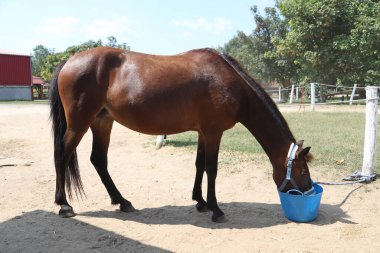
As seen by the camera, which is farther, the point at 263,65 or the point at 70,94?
the point at 263,65

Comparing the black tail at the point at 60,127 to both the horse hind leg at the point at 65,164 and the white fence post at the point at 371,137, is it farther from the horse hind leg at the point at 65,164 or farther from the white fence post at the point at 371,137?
the white fence post at the point at 371,137

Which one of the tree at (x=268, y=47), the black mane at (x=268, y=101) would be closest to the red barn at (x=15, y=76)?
the tree at (x=268, y=47)

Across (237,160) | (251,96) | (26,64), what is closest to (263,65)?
(26,64)

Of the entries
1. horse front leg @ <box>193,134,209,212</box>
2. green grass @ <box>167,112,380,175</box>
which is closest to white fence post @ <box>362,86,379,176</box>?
green grass @ <box>167,112,380,175</box>

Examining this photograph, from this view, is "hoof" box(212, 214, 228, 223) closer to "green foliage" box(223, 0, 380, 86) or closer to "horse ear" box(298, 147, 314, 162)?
"horse ear" box(298, 147, 314, 162)

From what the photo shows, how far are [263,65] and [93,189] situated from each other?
2881 centimetres

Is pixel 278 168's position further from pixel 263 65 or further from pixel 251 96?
pixel 263 65

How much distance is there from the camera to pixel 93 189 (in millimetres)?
5012

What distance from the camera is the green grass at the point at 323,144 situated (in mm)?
5793

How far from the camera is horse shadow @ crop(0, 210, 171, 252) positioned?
3150mm

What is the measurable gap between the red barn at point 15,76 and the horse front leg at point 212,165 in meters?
30.5

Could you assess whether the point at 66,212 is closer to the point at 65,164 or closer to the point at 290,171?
the point at 65,164

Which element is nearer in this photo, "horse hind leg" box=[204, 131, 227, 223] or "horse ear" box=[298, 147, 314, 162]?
"horse ear" box=[298, 147, 314, 162]

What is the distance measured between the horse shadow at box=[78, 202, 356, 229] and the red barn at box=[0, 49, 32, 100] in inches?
1179
